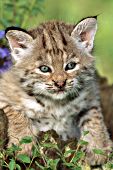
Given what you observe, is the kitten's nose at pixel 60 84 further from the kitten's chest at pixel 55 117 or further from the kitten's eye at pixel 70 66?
the kitten's chest at pixel 55 117

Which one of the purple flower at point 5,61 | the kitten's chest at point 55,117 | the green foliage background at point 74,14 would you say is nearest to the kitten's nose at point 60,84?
the kitten's chest at point 55,117

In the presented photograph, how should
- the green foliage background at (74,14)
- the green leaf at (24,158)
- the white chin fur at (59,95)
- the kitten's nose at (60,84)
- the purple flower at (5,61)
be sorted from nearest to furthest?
the green leaf at (24,158) < the kitten's nose at (60,84) < the white chin fur at (59,95) < the purple flower at (5,61) < the green foliage background at (74,14)

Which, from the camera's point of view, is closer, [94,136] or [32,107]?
[32,107]

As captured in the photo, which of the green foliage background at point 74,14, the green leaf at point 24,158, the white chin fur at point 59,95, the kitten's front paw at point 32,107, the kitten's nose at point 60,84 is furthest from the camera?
the green foliage background at point 74,14

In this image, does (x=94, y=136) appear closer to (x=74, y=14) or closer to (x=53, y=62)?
(x=53, y=62)

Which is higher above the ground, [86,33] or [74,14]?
[74,14]

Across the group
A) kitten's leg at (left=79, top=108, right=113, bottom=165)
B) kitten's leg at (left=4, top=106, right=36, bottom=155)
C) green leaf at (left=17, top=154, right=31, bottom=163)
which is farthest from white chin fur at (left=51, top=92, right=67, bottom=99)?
green leaf at (left=17, top=154, right=31, bottom=163)

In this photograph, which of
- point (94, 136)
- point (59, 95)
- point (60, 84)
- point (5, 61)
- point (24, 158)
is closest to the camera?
point (24, 158)

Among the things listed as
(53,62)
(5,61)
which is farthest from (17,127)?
(5,61)
